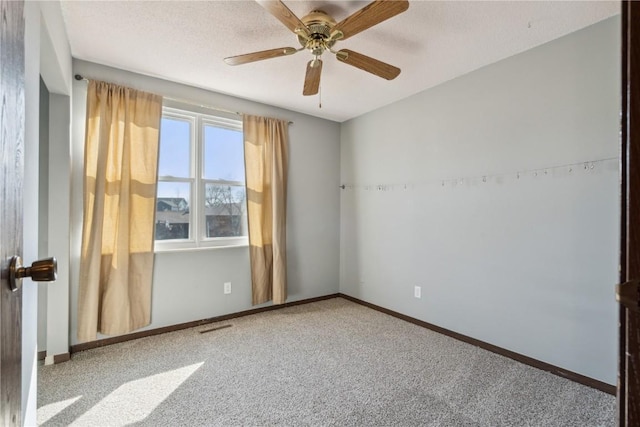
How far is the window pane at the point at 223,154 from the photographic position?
3.30 metres

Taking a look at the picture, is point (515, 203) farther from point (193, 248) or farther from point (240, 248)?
point (193, 248)

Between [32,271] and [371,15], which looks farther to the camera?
[371,15]

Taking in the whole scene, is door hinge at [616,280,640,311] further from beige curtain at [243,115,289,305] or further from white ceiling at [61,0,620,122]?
beige curtain at [243,115,289,305]

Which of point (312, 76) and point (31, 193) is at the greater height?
point (312, 76)

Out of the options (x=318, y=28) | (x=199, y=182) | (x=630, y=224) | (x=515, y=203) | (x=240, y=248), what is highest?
(x=318, y=28)

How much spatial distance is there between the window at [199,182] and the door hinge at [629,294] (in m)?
3.24

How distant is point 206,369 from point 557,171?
2994 mm

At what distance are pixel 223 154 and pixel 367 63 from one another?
6.43ft

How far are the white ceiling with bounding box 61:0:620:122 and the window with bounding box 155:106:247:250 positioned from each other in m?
0.45

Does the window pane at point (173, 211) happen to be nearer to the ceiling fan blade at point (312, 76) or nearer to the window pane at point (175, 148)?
the window pane at point (175, 148)

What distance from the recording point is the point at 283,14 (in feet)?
5.44

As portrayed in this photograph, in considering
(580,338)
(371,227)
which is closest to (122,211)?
(371,227)

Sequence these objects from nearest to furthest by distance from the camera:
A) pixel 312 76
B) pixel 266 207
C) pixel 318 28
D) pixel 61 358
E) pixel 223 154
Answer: pixel 318 28, pixel 312 76, pixel 61 358, pixel 223 154, pixel 266 207

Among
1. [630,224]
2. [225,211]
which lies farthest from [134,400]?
[630,224]
